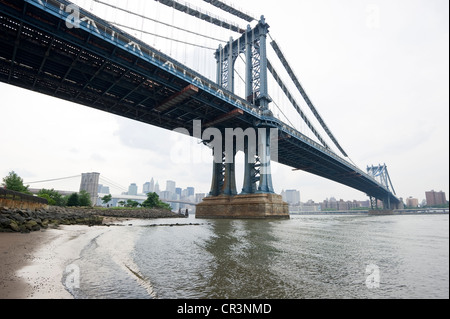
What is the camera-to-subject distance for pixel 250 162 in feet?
139

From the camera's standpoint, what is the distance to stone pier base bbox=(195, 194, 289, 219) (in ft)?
113

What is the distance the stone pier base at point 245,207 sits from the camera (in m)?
34.3

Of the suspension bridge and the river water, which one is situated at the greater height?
the suspension bridge

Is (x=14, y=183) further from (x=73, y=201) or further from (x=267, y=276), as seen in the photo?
(x=267, y=276)

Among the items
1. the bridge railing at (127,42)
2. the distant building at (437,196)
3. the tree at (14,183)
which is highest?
→ the bridge railing at (127,42)

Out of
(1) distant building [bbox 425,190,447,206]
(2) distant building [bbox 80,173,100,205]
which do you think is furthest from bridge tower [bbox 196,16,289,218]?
(2) distant building [bbox 80,173,100,205]

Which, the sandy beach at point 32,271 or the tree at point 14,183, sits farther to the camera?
the tree at point 14,183

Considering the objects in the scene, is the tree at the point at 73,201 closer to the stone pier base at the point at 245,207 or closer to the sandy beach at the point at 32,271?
the stone pier base at the point at 245,207

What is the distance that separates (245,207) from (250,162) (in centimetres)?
863

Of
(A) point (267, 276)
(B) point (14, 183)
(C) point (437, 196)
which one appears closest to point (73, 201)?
(B) point (14, 183)

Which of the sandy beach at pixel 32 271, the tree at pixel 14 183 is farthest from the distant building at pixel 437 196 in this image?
the tree at pixel 14 183

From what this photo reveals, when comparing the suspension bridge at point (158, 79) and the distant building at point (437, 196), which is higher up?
the suspension bridge at point (158, 79)

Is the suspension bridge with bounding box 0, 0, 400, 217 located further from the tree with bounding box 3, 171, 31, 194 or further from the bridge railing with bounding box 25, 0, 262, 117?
the tree with bounding box 3, 171, 31, 194
